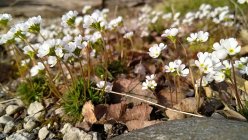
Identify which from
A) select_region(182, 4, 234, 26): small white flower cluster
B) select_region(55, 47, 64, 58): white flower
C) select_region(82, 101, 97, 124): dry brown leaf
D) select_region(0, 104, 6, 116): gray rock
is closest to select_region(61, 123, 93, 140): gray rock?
select_region(82, 101, 97, 124): dry brown leaf

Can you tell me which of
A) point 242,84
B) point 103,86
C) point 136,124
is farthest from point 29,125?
point 242,84

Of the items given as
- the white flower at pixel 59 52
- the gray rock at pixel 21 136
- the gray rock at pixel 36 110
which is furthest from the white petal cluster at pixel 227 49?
the gray rock at pixel 36 110

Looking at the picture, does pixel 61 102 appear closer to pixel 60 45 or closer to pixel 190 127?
pixel 60 45

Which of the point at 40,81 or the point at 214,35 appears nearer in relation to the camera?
the point at 40,81

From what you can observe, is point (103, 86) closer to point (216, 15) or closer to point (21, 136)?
point (21, 136)

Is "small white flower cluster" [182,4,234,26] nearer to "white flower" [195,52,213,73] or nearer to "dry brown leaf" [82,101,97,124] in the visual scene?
"white flower" [195,52,213,73]

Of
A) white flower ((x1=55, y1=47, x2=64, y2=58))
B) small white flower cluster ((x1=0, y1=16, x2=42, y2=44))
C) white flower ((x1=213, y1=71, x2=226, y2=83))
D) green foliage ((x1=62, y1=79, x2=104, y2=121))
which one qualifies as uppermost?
small white flower cluster ((x1=0, y1=16, x2=42, y2=44))

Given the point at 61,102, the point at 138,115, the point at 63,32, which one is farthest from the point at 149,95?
the point at 63,32
